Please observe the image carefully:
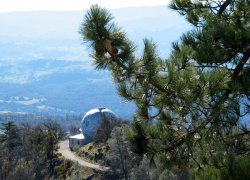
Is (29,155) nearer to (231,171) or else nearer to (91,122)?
(91,122)

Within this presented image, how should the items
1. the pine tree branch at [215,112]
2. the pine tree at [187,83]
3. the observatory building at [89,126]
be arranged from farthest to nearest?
the observatory building at [89,126], the pine tree branch at [215,112], the pine tree at [187,83]

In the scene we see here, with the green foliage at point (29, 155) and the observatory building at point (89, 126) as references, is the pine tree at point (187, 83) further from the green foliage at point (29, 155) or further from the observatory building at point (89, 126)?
the observatory building at point (89, 126)

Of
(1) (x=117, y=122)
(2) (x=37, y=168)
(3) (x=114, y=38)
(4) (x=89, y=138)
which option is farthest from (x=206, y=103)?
(4) (x=89, y=138)

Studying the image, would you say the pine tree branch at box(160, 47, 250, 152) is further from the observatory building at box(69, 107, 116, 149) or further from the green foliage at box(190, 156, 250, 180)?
the observatory building at box(69, 107, 116, 149)

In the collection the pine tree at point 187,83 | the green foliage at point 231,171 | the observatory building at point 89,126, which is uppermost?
the pine tree at point 187,83

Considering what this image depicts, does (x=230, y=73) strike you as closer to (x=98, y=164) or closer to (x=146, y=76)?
(x=146, y=76)

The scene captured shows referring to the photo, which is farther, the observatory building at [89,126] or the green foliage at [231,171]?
the observatory building at [89,126]

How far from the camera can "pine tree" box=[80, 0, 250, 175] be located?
17.8 feet

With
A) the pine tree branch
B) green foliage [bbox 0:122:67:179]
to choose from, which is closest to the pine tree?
the pine tree branch

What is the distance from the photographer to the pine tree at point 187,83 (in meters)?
5.42

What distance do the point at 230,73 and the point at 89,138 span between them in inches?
2047

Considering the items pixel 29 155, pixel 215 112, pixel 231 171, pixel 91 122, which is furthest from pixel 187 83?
pixel 91 122

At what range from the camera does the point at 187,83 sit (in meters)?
5.31

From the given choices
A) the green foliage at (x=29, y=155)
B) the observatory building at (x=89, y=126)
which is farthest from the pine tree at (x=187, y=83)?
the observatory building at (x=89, y=126)
